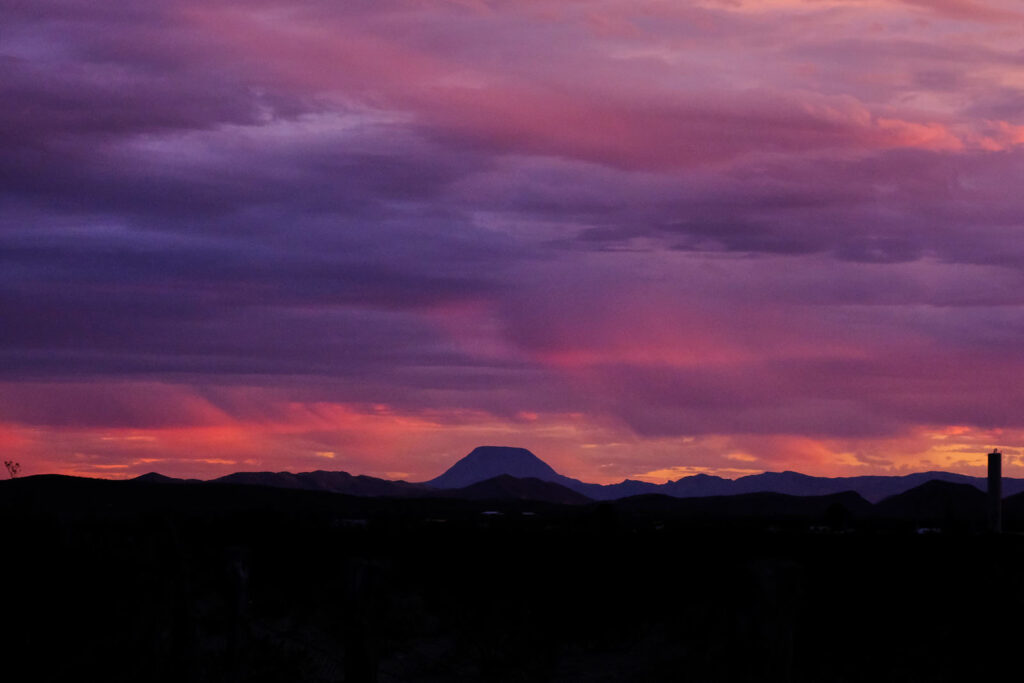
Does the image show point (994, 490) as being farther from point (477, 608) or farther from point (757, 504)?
point (757, 504)

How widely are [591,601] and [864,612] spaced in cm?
836

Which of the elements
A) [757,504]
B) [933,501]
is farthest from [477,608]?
[757,504]

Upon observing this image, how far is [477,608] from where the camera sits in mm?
32719

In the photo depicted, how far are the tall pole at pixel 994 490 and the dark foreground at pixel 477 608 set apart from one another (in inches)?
311

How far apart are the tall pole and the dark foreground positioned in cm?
790

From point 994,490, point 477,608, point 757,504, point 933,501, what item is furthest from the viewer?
point 757,504

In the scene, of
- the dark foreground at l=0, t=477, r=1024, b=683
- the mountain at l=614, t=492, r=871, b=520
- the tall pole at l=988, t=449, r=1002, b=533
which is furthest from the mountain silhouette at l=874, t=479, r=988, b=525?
the dark foreground at l=0, t=477, r=1024, b=683

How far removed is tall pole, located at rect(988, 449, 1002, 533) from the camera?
1729 inches

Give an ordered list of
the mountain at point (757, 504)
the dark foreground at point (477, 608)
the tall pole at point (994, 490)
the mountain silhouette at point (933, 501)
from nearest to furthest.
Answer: the dark foreground at point (477, 608) < the tall pole at point (994, 490) < the mountain silhouette at point (933, 501) < the mountain at point (757, 504)

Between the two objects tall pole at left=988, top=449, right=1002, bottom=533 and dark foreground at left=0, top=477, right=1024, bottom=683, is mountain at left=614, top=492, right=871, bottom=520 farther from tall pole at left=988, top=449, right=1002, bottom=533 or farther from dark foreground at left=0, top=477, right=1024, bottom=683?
dark foreground at left=0, top=477, right=1024, bottom=683

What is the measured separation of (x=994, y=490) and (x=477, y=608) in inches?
899

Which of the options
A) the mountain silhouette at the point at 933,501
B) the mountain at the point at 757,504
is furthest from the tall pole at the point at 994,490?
the mountain at the point at 757,504

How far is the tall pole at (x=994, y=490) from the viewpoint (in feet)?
144

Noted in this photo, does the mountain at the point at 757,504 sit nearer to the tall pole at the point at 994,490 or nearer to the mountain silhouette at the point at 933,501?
the mountain silhouette at the point at 933,501
